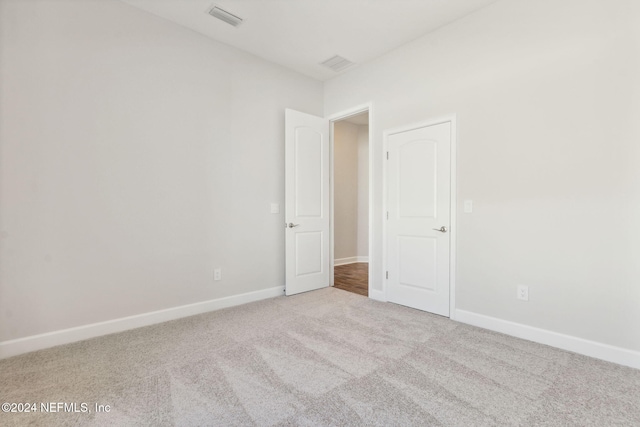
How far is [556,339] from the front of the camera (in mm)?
2365

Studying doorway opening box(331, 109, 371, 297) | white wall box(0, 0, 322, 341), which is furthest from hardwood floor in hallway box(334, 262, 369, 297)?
white wall box(0, 0, 322, 341)

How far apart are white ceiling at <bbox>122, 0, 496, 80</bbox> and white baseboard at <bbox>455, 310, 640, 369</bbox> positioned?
293 centimetres

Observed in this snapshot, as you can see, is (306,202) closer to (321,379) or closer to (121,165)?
(121,165)

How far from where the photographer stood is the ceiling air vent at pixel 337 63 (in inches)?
147

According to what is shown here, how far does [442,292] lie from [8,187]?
3.88 m

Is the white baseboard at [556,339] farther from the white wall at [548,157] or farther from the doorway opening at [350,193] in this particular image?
the doorway opening at [350,193]

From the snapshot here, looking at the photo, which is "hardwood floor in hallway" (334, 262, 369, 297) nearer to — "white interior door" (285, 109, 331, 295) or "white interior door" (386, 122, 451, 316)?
"white interior door" (285, 109, 331, 295)

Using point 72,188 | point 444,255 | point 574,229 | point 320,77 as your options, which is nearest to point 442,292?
point 444,255

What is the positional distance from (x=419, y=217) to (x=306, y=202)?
151 cm

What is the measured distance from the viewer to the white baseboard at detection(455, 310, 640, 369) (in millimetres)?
2090

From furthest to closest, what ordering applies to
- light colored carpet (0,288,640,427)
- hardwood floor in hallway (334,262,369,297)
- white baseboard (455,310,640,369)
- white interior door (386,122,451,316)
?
hardwood floor in hallway (334,262,369,297) → white interior door (386,122,451,316) → white baseboard (455,310,640,369) → light colored carpet (0,288,640,427)

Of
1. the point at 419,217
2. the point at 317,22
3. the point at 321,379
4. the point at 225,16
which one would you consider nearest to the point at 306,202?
the point at 419,217

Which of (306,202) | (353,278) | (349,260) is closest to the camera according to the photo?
(306,202)

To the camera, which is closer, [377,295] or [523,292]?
[523,292]
